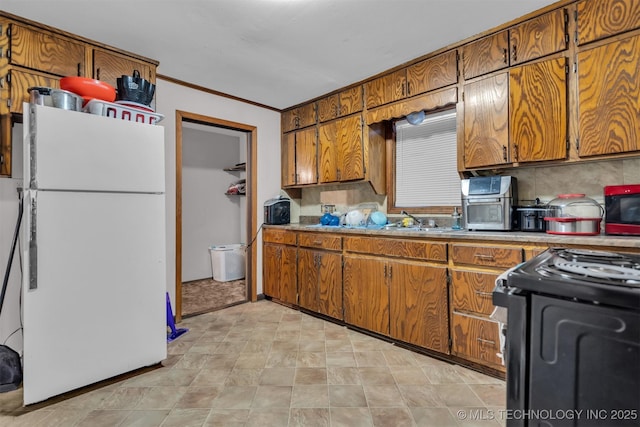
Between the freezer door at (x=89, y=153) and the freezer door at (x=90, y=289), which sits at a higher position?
the freezer door at (x=89, y=153)

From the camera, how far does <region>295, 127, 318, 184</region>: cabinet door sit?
12.3 ft

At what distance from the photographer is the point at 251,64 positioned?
2.81m

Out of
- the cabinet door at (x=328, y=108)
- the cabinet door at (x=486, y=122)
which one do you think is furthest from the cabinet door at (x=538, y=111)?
the cabinet door at (x=328, y=108)

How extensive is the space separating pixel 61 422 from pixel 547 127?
3400 mm

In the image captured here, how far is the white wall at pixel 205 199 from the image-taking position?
15.5 feet

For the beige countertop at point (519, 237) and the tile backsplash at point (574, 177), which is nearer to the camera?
the beige countertop at point (519, 237)

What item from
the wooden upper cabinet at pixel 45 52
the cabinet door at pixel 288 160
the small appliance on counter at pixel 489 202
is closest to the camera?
the wooden upper cabinet at pixel 45 52

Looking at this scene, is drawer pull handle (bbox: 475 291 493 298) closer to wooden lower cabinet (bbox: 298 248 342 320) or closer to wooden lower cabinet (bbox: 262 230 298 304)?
wooden lower cabinet (bbox: 298 248 342 320)

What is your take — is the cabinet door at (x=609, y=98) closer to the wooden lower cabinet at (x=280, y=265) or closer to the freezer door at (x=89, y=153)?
the wooden lower cabinet at (x=280, y=265)

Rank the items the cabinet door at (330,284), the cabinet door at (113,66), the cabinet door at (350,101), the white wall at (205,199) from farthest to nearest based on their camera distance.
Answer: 1. the white wall at (205,199)
2. the cabinet door at (350,101)
3. the cabinet door at (330,284)
4. the cabinet door at (113,66)

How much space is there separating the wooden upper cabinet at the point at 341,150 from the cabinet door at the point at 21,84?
248cm

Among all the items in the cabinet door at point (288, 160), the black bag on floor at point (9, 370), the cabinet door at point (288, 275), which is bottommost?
the black bag on floor at point (9, 370)

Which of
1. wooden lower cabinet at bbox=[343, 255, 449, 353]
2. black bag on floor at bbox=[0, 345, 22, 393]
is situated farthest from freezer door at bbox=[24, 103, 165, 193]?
wooden lower cabinet at bbox=[343, 255, 449, 353]

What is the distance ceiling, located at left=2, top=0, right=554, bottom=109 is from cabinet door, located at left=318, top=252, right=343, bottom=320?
1835 millimetres
